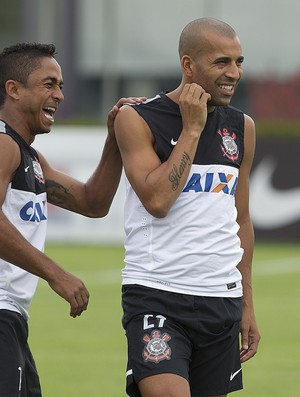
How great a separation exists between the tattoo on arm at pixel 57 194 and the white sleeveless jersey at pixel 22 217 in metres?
0.68

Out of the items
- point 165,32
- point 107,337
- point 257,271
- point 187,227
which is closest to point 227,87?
point 187,227

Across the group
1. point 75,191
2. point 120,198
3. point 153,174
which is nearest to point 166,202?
point 153,174

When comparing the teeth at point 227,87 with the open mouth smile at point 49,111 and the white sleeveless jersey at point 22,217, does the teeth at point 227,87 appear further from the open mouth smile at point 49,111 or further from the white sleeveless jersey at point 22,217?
the white sleeveless jersey at point 22,217

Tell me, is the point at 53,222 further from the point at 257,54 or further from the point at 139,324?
the point at 257,54

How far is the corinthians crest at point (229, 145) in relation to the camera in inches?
258

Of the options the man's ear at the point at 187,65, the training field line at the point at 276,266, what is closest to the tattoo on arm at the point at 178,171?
the man's ear at the point at 187,65

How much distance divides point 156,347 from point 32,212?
910 mm

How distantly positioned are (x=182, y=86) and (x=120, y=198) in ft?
45.3

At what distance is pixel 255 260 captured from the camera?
18.8 meters

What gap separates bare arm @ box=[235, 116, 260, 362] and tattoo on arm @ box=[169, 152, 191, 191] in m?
0.56

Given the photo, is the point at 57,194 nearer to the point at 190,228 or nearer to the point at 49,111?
the point at 49,111

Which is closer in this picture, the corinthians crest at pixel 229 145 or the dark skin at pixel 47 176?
the dark skin at pixel 47 176

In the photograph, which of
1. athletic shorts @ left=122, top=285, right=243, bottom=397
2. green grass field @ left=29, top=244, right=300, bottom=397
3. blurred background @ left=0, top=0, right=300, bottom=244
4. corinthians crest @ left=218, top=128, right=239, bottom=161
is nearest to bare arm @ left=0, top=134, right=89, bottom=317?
athletic shorts @ left=122, top=285, right=243, bottom=397

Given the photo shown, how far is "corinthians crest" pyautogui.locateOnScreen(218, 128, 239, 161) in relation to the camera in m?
6.55
